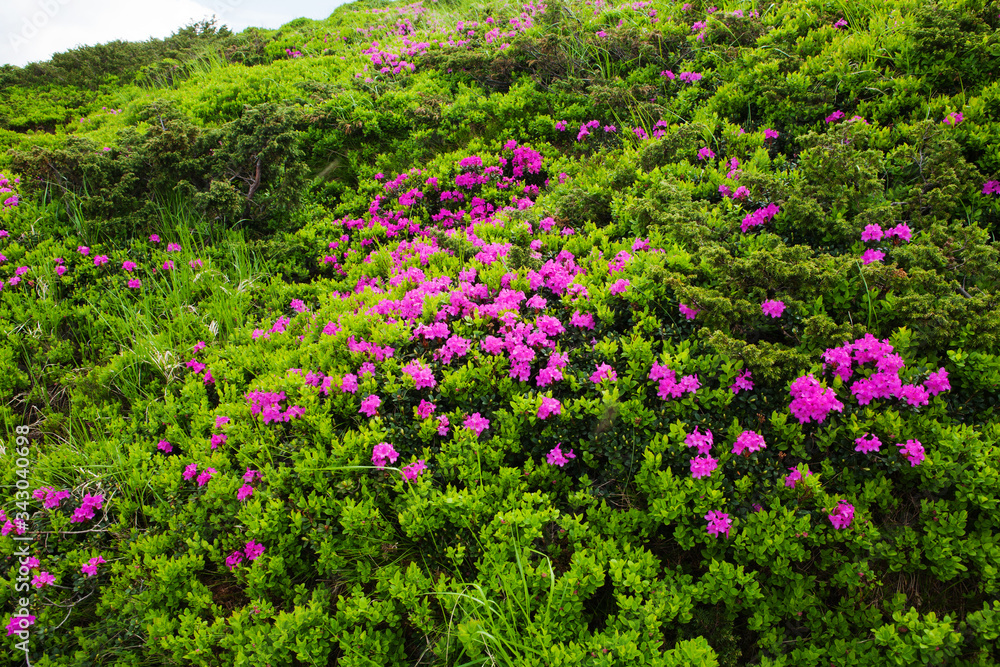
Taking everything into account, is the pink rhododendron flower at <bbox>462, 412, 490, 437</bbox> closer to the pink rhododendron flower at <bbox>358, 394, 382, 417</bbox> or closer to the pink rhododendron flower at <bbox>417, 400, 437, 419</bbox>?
the pink rhododendron flower at <bbox>417, 400, 437, 419</bbox>

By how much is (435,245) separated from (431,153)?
2.53 metres

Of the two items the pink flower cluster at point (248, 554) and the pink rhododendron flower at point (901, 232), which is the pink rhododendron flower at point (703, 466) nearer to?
the pink rhododendron flower at point (901, 232)

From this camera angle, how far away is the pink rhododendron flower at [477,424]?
302 centimetres

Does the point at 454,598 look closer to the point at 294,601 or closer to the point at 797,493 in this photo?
the point at 294,601

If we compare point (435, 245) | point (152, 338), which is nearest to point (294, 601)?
point (152, 338)

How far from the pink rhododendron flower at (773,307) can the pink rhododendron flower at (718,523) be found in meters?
1.35

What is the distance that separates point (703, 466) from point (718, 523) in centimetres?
28

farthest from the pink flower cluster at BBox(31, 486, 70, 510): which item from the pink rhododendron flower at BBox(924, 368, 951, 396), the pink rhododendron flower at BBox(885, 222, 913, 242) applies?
the pink rhododendron flower at BBox(885, 222, 913, 242)

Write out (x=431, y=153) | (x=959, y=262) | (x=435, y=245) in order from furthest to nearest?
(x=431, y=153) → (x=435, y=245) → (x=959, y=262)

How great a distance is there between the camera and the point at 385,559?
2732mm

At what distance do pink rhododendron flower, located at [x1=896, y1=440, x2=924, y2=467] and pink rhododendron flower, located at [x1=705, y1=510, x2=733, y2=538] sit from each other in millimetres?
981

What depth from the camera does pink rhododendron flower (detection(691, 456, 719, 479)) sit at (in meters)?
2.58

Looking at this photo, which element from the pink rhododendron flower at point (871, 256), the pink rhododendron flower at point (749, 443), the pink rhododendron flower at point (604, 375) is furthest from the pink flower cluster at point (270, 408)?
the pink rhododendron flower at point (871, 256)

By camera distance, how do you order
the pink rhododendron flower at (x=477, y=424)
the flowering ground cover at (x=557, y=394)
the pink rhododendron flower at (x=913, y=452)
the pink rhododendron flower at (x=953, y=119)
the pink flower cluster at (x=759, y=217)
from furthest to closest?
1. the pink rhododendron flower at (x=953, y=119)
2. the pink flower cluster at (x=759, y=217)
3. the pink rhododendron flower at (x=477, y=424)
4. the pink rhododendron flower at (x=913, y=452)
5. the flowering ground cover at (x=557, y=394)
